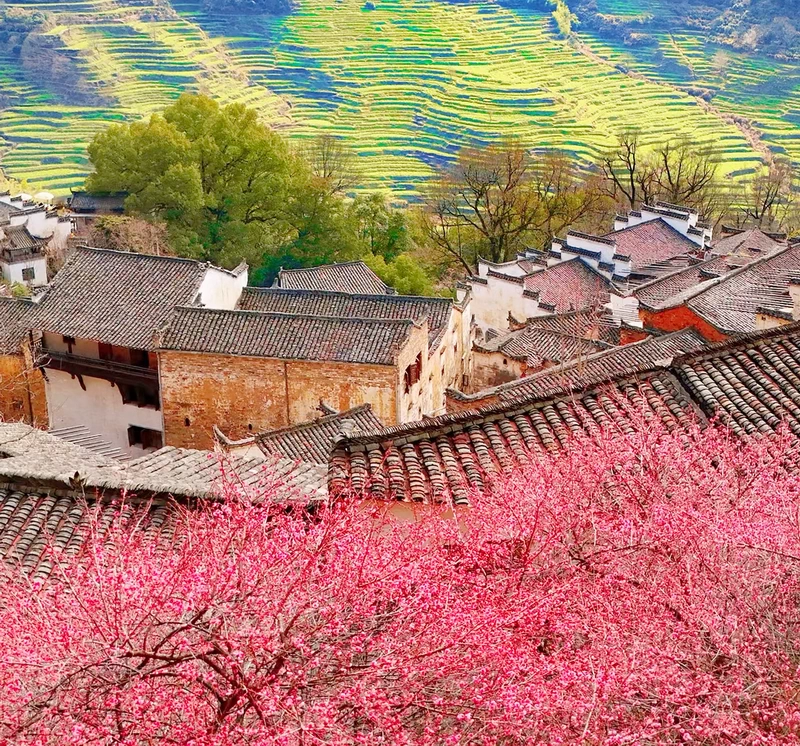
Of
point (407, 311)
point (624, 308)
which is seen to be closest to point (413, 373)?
point (407, 311)

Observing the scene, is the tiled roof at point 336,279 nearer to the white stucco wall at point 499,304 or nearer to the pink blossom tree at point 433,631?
the white stucco wall at point 499,304

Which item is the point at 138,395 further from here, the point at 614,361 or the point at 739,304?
the point at 739,304

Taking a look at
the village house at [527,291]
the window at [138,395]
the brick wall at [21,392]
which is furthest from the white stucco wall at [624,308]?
the brick wall at [21,392]

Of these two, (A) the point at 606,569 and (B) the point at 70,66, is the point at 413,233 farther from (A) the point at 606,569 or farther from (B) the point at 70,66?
(B) the point at 70,66

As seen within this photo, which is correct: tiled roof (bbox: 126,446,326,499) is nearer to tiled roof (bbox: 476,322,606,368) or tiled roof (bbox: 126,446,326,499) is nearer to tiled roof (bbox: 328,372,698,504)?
tiled roof (bbox: 328,372,698,504)

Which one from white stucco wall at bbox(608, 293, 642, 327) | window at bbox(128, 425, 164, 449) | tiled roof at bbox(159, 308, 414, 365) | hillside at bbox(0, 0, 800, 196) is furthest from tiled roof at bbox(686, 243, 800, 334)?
hillside at bbox(0, 0, 800, 196)
